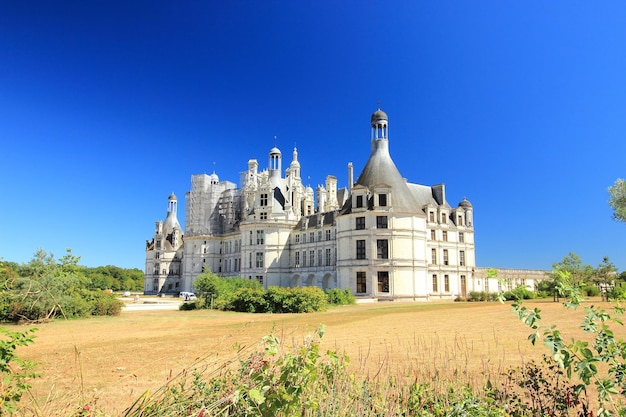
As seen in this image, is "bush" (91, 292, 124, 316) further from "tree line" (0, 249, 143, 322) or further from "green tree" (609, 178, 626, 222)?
"green tree" (609, 178, 626, 222)

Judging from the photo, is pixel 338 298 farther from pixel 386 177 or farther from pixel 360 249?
pixel 386 177

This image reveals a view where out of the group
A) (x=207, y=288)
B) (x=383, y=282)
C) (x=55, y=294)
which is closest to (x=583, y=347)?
(x=55, y=294)

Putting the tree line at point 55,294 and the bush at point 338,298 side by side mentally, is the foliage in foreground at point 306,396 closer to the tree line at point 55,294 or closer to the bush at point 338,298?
the tree line at point 55,294

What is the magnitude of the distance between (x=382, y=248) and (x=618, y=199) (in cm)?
2305

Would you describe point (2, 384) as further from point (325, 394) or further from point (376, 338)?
point (376, 338)

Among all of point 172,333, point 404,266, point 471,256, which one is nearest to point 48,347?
point 172,333

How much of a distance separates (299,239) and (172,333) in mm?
43666

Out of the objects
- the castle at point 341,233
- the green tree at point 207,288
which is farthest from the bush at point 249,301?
the castle at point 341,233

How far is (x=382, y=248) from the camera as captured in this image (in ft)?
161

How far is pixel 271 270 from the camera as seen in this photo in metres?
62.5

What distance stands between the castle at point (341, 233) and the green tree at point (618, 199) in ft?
59.8

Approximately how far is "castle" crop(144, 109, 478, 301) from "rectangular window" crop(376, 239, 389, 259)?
11 cm

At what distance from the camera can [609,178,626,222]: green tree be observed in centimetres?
4053

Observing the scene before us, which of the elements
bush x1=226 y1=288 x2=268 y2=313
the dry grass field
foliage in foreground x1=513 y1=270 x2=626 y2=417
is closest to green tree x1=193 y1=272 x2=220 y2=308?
bush x1=226 y1=288 x2=268 y2=313
